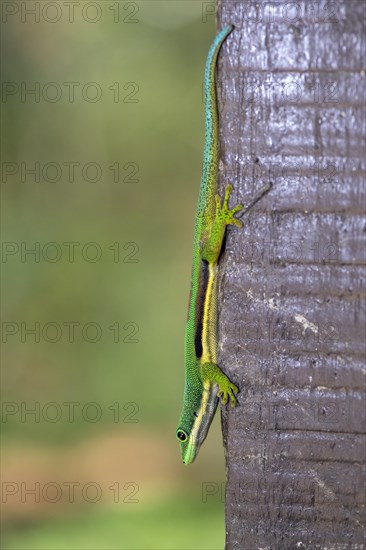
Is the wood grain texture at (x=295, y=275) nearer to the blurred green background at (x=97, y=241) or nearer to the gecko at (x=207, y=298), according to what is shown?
the gecko at (x=207, y=298)

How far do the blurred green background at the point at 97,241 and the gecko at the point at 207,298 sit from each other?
Answer: 392cm

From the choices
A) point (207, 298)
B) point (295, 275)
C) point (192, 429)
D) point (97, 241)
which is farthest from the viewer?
point (97, 241)

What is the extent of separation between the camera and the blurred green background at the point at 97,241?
6.73m

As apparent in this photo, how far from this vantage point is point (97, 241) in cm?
707

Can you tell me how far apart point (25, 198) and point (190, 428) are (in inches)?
182

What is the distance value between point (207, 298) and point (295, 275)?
600 mm

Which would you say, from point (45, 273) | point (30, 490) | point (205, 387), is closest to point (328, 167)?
point (205, 387)

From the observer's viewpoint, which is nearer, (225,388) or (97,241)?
(225,388)

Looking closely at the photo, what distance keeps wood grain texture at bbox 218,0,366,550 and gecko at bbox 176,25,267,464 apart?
0.17 ft

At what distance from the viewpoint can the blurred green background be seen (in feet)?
22.1

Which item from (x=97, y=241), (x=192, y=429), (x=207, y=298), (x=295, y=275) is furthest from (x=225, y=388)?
(x=97, y=241)

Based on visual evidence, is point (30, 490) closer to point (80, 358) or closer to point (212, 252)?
point (80, 358)

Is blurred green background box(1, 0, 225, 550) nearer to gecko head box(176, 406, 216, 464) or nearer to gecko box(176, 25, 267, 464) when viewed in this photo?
gecko head box(176, 406, 216, 464)

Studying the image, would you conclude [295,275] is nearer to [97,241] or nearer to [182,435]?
[182,435]
